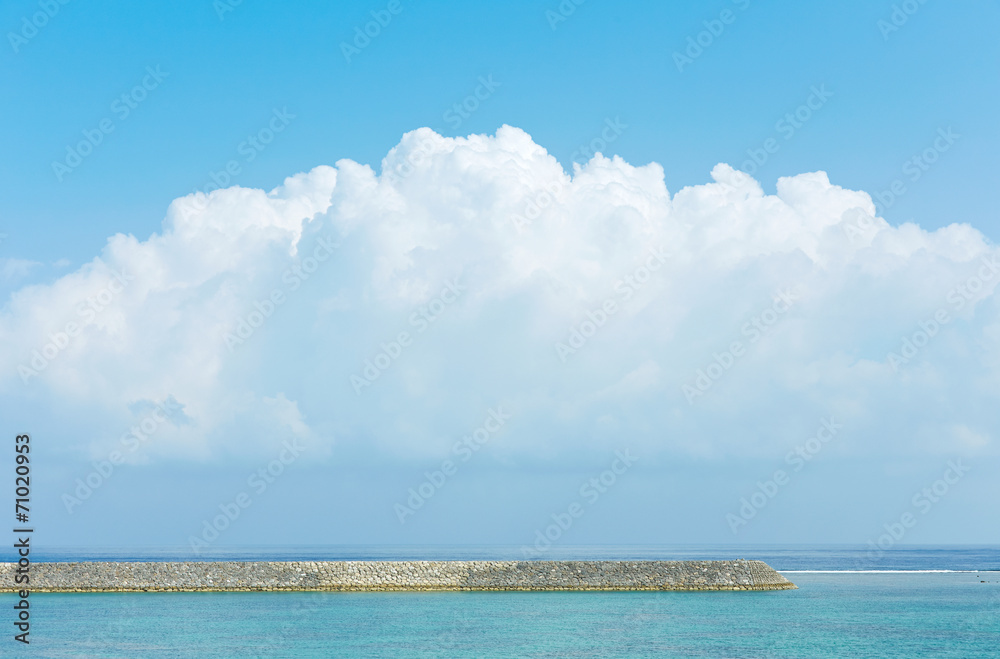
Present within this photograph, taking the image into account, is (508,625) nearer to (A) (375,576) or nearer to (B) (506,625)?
Result: (B) (506,625)

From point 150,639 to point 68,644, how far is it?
285cm

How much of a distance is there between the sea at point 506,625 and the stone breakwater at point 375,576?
1347 mm

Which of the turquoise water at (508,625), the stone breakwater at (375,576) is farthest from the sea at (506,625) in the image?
the stone breakwater at (375,576)

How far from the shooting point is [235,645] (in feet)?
120

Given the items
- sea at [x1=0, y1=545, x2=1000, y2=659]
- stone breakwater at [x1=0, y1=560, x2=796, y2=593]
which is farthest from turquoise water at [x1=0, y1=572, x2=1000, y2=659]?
stone breakwater at [x1=0, y1=560, x2=796, y2=593]

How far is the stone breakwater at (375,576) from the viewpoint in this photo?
56.4 meters

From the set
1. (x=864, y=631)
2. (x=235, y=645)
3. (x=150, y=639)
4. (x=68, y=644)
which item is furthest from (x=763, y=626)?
(x=68, y=644)

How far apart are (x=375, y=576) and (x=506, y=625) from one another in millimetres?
17293

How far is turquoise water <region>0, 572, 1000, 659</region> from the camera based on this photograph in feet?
118

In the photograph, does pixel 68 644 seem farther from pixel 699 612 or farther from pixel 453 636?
pixel 699 612

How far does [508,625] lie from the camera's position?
42.0 metres

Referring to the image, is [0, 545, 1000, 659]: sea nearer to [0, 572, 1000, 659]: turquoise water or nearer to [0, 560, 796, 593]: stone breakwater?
[0, 572, 1000, 659]: turquoise water

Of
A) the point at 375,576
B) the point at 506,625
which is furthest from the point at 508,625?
the point at 375,576

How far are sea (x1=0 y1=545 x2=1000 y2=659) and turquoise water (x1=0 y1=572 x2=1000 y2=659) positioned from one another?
7cm
